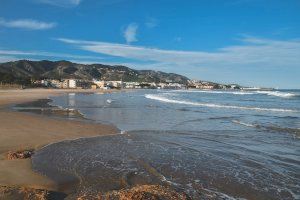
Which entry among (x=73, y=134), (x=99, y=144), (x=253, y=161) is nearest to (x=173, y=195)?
(x=253, y=161)

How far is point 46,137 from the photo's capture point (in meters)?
14.2

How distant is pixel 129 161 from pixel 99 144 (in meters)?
3.12

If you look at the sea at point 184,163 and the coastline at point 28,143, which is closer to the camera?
the coastline at point 28,143

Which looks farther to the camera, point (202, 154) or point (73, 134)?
point (73, 134)

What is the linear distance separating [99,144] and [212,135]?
5420 millimetres

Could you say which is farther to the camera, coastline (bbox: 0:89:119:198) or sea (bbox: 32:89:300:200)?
sea (bbox: 32:89:300:200)

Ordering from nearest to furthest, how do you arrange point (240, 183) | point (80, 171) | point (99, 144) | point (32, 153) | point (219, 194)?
point (219, 194), point (240, 183), point (80, 171), point (32, 153), point (99, 144)

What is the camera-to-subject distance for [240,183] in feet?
27.1

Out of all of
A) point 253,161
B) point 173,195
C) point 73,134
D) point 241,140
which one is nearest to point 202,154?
point 253,161

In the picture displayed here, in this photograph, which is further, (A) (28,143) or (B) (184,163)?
(A) (28,143)

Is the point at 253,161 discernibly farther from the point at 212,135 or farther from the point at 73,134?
the point at 73,134

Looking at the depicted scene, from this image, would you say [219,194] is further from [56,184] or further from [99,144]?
[99,144]

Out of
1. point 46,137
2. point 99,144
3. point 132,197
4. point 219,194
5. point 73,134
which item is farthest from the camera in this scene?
point 73,134

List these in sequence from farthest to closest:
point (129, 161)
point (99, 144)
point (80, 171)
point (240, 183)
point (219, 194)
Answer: point (99, 144), point (129, 161), point (80, 171), point (240, 183), point (219, 194)
